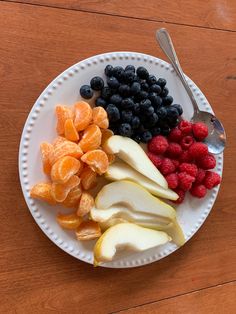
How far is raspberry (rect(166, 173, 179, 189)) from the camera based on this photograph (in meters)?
0.84

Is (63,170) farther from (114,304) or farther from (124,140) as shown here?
(114,304)

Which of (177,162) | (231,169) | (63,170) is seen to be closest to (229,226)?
(231,169)

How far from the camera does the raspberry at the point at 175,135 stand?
33.8 inches

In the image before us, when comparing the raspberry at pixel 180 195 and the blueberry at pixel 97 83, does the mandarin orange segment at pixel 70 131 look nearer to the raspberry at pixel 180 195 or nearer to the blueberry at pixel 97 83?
the blueberry at pixel 97 83

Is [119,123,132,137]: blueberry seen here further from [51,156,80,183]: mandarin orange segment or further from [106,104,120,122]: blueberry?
[51,156,80,183]: mandarin orange segment

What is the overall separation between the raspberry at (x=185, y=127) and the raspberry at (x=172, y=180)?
0.10 metres

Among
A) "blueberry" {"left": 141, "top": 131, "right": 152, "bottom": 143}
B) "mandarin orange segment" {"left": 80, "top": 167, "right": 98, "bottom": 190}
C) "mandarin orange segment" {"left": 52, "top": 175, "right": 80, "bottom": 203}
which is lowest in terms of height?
"mandarin orange segment" {"left": 52, "top": 175, "right": 80, "bottom": 203}

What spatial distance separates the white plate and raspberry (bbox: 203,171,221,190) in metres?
0.05

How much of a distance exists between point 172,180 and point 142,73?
237mm

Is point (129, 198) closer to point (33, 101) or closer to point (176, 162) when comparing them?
point (176, 162)

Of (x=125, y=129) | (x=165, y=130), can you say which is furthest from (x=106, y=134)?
(x=165, y=130)

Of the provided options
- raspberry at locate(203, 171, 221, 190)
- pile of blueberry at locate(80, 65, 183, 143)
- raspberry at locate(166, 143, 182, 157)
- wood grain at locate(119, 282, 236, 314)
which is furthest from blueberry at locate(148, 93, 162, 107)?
wood grain at locate(119, 282, 236, 314)

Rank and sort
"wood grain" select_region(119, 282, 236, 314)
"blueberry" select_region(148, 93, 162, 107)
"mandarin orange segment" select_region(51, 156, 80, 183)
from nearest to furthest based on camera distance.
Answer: "mandarin orange segment" select_region(51, 156, 80, 183), "blueberry" select_region(148, 93, 162, 107), "wood grain" select_region(119, 282, 236, 314)

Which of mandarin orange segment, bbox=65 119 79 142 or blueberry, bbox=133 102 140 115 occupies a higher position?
blueberry, bbox=133 102 140 115
